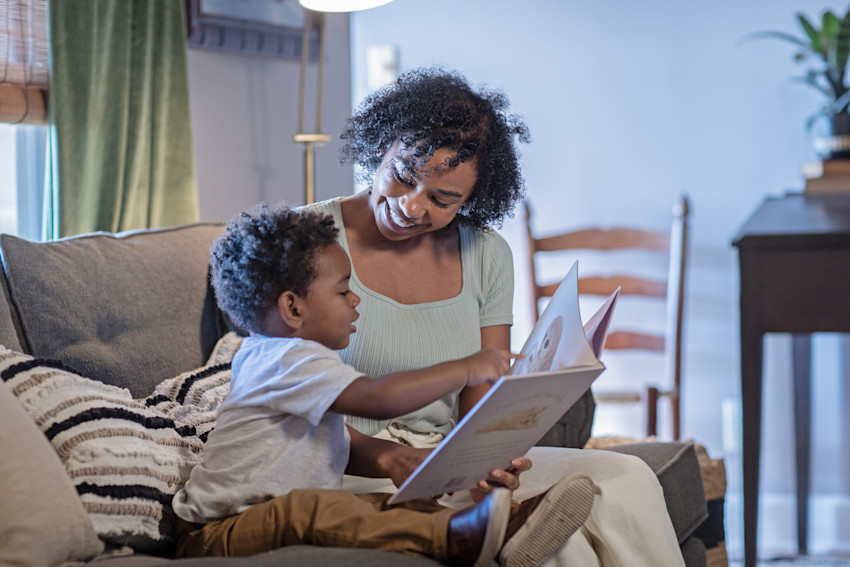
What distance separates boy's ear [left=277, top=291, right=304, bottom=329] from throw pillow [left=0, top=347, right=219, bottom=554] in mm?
267

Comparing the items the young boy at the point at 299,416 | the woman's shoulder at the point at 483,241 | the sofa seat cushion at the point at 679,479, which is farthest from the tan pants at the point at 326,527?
the woman's shoulder at the point at 483,241

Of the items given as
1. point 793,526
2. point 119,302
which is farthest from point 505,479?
point 793,526

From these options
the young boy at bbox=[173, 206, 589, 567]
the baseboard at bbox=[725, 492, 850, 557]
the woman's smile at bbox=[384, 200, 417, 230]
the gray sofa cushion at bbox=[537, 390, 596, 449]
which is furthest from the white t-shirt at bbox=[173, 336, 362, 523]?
the baseboard at bbox=[725, 492, 850, 557]

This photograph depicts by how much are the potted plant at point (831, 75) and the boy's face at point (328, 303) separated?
1.96 metres

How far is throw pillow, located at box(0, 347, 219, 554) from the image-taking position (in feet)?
3.82

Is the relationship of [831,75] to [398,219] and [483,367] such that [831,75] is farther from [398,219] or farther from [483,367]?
[483,367]

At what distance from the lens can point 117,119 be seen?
2.06 m

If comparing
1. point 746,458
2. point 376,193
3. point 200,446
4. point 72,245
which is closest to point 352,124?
point 376,193

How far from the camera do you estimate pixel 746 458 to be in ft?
7.02

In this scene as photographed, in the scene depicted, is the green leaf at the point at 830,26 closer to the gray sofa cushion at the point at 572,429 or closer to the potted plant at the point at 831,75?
the potted plant at the point at 831,75

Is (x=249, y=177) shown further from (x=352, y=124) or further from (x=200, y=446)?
(x=200, y=446)

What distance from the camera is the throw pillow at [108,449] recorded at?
116 cm

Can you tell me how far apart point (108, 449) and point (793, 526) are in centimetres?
248

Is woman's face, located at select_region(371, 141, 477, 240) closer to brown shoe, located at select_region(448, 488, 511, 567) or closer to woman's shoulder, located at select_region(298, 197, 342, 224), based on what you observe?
woman's shoulder, located at select_region(298, 197, 342, 224)
